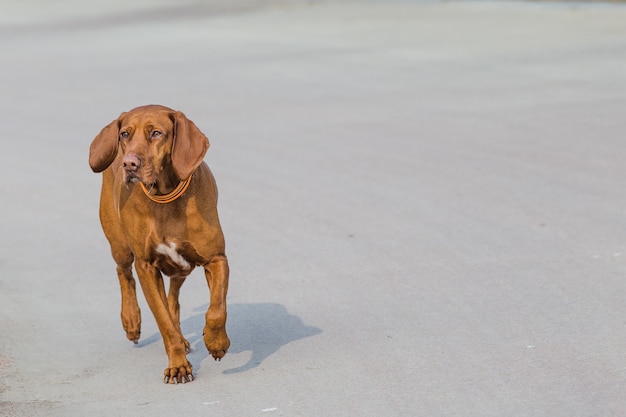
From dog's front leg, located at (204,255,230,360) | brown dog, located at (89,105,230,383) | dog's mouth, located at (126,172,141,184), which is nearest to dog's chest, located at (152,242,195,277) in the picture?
brown dog, located at (89,105,230,383)

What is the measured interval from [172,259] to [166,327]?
1.15ft

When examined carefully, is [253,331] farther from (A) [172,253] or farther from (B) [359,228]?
(B) [359,228]

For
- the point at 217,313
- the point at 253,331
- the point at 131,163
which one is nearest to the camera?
the point at 131,163

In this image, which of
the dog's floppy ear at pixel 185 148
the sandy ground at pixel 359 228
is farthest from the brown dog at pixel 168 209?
the sandy ground at pixel 359 228

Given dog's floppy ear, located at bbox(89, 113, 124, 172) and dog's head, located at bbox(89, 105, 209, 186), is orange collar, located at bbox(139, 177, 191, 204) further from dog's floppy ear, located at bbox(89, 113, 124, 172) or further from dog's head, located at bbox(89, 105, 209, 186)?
dog's floppy ear, located at bbox(89, 113, 124, 172)

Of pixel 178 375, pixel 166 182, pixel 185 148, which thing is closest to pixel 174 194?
pixel 166 182

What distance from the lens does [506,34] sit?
22.5 m

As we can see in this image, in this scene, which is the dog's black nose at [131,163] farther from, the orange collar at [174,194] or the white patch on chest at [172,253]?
the white patch on chest at [172,253]

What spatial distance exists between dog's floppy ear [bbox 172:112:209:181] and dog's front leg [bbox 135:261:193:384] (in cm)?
65

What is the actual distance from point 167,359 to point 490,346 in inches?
69.0

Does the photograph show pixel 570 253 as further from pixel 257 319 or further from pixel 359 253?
pixel 257 319

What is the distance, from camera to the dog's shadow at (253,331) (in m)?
8.00

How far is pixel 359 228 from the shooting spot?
11.1 m

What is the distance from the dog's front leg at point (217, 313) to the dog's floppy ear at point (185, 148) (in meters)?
0.57
